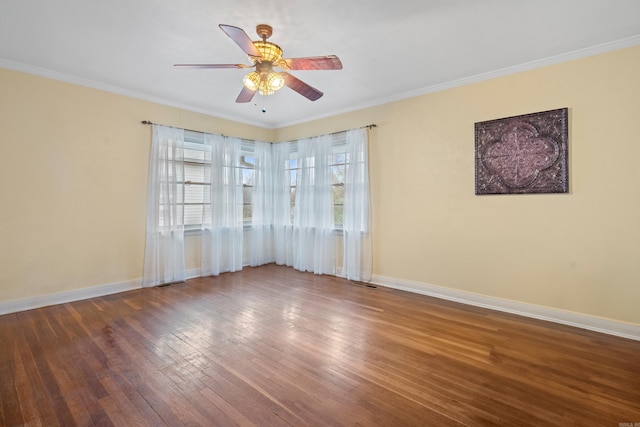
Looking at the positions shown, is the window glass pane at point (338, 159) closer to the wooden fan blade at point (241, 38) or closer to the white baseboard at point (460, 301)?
the white baseboard at point (460, 301)

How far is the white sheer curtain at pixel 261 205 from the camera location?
5914 millimetres

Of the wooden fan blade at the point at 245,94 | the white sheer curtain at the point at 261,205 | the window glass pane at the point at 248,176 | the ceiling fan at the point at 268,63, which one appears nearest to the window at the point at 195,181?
the window glass pane at the point at 248,176

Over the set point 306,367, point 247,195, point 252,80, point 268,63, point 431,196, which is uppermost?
point 268,63

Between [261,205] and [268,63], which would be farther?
[261,205]

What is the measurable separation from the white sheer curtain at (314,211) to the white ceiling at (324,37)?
59.2 inches

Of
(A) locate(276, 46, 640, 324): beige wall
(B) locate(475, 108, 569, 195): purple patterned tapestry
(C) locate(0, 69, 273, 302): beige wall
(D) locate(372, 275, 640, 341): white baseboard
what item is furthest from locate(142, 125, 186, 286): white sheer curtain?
(B) locate(475, 108, 569, 195): purple patterned tapestry

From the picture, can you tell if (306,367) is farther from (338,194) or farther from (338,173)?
(338,173)

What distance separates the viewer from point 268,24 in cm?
257

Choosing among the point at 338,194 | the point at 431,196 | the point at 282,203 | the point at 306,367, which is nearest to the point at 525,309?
the point at 431,196

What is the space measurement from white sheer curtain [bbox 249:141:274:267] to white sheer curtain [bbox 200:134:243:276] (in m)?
0.41

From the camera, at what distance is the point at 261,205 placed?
598 centimetres

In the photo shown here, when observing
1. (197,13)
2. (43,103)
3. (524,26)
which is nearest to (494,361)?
(524,26)

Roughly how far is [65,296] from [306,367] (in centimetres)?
345

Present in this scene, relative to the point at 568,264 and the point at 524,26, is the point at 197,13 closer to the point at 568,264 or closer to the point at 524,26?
the point at 524,26
